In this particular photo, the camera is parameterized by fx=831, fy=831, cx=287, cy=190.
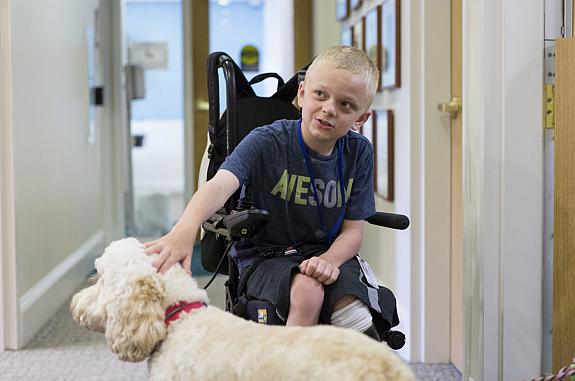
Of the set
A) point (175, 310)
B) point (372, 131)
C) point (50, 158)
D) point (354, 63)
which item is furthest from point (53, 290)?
point (175, 310)

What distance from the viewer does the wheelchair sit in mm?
2004

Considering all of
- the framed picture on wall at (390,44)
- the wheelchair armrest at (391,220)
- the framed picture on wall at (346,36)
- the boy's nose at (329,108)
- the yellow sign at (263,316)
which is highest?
the framed picture on wall at (346,36)

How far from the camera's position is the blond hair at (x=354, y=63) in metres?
1.96

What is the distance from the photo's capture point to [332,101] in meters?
1.97

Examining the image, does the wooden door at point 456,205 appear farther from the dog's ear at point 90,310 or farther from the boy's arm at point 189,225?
the dog's ear at point 90,310

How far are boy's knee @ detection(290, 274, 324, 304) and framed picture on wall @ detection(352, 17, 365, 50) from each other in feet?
8.41

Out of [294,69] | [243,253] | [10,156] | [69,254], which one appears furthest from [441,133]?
[294,69]

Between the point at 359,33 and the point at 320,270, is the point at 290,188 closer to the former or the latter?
the point at 320,270

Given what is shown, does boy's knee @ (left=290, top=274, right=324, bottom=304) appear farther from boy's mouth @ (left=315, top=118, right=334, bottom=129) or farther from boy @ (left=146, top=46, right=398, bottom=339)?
boy's mouth @ (left=315, top=118, right=334, bottom=129)

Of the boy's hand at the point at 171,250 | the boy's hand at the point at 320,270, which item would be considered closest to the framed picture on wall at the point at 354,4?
the boy's hand at the point at 320,270

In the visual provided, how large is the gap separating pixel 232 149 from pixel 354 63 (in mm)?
533

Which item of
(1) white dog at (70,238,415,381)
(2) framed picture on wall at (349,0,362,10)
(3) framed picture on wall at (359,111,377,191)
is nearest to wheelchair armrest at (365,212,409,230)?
(1) white dog at (70,238,415,381)

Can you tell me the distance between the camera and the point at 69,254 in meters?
4.67

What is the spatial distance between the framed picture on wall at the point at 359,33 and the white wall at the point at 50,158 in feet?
5.19
